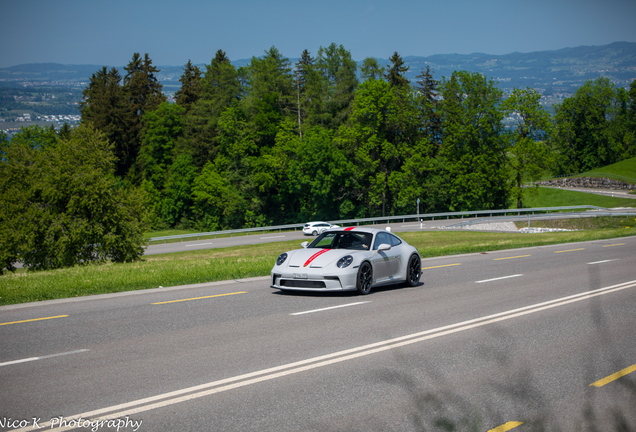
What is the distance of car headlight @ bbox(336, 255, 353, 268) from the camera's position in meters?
11.5

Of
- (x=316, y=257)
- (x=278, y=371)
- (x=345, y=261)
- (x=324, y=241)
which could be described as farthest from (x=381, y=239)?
(x=278, y=371)

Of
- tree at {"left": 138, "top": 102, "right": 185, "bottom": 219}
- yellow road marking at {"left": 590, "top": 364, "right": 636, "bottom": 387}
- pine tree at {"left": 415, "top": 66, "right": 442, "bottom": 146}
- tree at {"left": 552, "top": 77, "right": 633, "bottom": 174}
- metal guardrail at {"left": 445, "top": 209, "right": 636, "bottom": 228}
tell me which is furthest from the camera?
tree at {"left": 552, "top": 77, "right": 633, "bottom": 174}

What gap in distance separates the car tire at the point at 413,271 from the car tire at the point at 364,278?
1460mm

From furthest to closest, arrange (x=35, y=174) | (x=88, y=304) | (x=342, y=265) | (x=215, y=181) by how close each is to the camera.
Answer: (x=215, y=181), (x=35, y=174), (x=342, y=265), (x=88, y=304)

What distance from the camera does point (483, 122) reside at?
6819cm

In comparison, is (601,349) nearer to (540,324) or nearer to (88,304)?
(540,324)

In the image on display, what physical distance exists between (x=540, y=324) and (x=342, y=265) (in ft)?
13.5

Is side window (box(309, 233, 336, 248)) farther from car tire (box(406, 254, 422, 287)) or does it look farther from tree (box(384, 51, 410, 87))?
tree (box(384, 51, 410, 87))

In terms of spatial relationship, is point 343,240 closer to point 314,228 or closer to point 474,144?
point 314,228

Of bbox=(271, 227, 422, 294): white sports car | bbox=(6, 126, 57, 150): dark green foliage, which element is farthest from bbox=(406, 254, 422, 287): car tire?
bbox=(6, 126, 57, 150): dark green foliage

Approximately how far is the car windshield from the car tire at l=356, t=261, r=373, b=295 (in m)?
0.60

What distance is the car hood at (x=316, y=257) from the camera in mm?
11539

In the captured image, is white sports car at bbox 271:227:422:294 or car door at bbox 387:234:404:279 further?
car door at bbox 387:234:404:279

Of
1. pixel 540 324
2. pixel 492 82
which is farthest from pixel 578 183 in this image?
pixel 540 324
